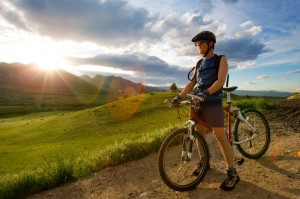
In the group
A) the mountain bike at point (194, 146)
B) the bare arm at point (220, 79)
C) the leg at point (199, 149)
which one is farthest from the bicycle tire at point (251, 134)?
the bare arm at point (220, 79)

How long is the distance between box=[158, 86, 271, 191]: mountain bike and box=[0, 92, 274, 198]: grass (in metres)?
2.84

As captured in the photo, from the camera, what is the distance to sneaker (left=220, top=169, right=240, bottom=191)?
251 inches

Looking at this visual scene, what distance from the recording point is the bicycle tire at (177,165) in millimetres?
6367

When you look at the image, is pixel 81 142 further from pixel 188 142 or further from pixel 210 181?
pixel 188 142

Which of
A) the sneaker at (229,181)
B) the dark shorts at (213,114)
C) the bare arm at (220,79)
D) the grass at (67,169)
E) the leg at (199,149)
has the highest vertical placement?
the bare arm at (220,79)

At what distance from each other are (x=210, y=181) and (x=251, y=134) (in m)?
2.34

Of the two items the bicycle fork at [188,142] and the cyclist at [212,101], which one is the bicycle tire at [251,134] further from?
the bicycle fork at [188,142]

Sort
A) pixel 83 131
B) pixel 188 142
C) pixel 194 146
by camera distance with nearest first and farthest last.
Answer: pixel 188 142
pixel 194 146
pixel 83 131

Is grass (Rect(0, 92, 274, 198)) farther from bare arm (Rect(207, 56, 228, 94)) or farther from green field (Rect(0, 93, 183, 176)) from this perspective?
bare arm (Rect(207, 56, 228, 94))

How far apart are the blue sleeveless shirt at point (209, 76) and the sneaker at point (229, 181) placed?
1738 mm

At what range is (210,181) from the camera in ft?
23.1

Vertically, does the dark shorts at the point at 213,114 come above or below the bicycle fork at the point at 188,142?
above

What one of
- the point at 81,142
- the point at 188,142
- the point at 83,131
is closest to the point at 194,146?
the point at 188,142

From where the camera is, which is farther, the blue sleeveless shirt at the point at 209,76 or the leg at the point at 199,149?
the leg at the point at 199,149
